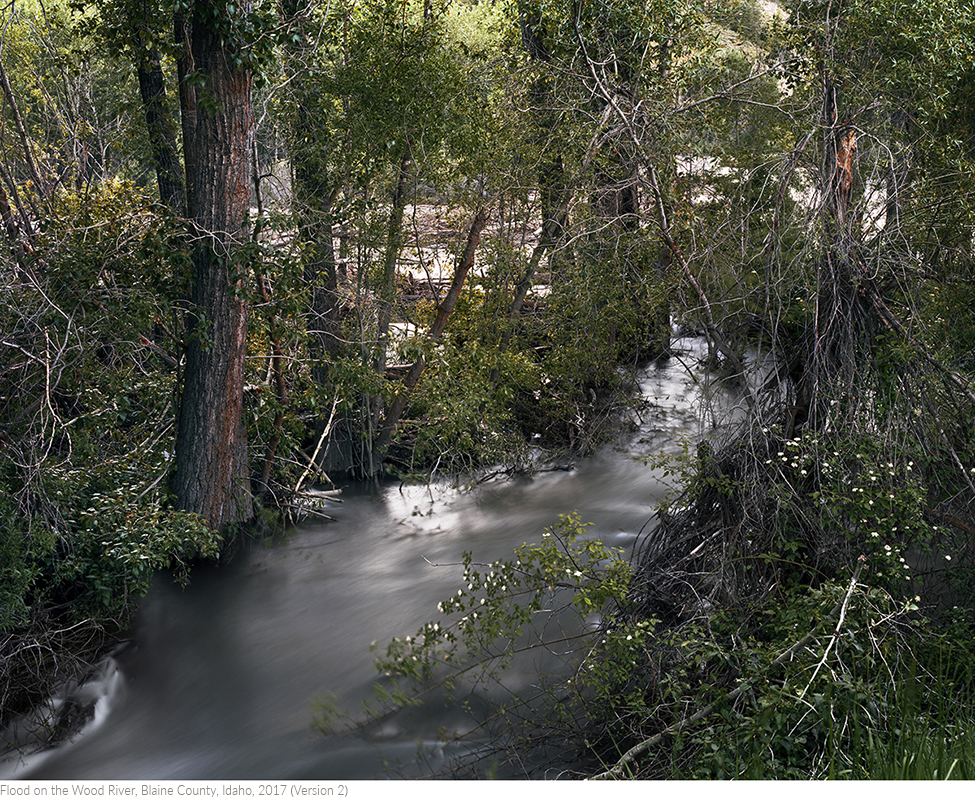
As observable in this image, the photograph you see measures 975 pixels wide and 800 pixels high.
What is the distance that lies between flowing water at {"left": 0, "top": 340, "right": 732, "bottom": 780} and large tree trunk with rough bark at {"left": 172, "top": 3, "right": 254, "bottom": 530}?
3.26 feet

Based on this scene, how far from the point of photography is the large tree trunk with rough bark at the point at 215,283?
7.09 metres

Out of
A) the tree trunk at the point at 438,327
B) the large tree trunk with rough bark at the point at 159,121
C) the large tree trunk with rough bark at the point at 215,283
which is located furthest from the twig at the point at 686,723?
the large tree trunk with rough bark at the point at 159,121

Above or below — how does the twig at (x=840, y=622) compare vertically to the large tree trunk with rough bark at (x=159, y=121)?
below

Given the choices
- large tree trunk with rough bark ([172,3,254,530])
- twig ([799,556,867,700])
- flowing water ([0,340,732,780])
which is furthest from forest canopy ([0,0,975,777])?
flowing water ([0,340,732,780])

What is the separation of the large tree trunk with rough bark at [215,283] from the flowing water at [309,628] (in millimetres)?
993

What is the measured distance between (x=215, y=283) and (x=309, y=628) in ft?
10.5

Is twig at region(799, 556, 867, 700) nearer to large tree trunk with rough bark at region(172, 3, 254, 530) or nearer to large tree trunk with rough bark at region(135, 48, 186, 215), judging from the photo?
large tree trunk with rough bark at region(172, 3, 254, 530)

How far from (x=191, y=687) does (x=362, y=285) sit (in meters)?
4.66

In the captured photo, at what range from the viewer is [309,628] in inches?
285

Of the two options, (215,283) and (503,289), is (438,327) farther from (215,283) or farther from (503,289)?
(215,283)

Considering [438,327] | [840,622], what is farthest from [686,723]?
[438,327]

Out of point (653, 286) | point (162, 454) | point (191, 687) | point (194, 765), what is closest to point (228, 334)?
point (162, 454)

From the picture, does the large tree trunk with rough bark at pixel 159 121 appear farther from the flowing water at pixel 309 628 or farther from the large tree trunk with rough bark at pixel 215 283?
the flowing water at pixel 309 628

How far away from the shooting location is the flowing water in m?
5.56
